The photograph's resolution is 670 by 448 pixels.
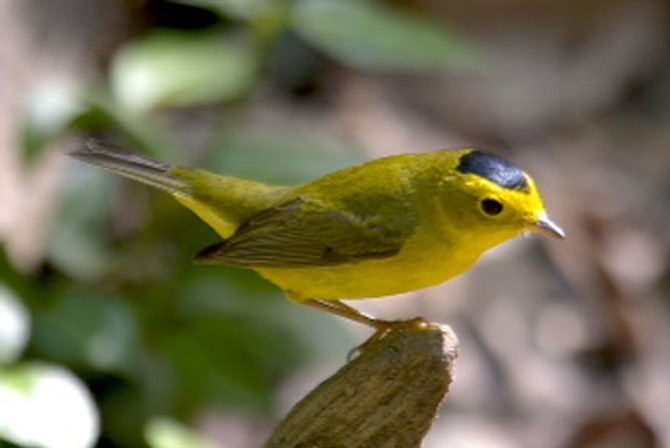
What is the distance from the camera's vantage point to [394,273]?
3391mm

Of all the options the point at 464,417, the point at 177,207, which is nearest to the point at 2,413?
the point at 177,207

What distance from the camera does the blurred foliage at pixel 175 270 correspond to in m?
4.79

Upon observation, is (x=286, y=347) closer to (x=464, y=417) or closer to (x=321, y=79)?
(x=464, y=417)

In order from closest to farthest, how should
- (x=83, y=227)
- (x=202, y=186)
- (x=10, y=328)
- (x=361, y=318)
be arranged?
(x=361, y=318)
(x=202, y=186)
(x=10, y=328)
(x=83, y=227)

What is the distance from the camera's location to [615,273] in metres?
6.50

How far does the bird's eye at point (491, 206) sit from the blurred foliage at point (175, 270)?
64.1 inches

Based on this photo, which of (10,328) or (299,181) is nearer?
(10,328)

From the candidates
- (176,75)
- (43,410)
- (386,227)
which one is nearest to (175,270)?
(176,75)

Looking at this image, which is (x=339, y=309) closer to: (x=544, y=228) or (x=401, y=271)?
(x=401, y=271)

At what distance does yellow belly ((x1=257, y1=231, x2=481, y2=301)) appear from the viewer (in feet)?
11.1

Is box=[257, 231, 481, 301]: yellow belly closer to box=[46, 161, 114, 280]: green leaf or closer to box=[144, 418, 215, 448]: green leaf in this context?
box=[144, 418, 215, 448]: green leaf

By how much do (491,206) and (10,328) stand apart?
1646 millimetres

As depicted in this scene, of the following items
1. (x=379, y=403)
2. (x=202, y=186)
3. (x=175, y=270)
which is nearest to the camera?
(x=379, y=403)

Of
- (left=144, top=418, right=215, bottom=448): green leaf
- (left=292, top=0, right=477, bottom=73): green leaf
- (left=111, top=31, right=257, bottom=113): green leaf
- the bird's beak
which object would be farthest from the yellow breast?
(left=111, top=31, right=257, bottom=113): green leaf
